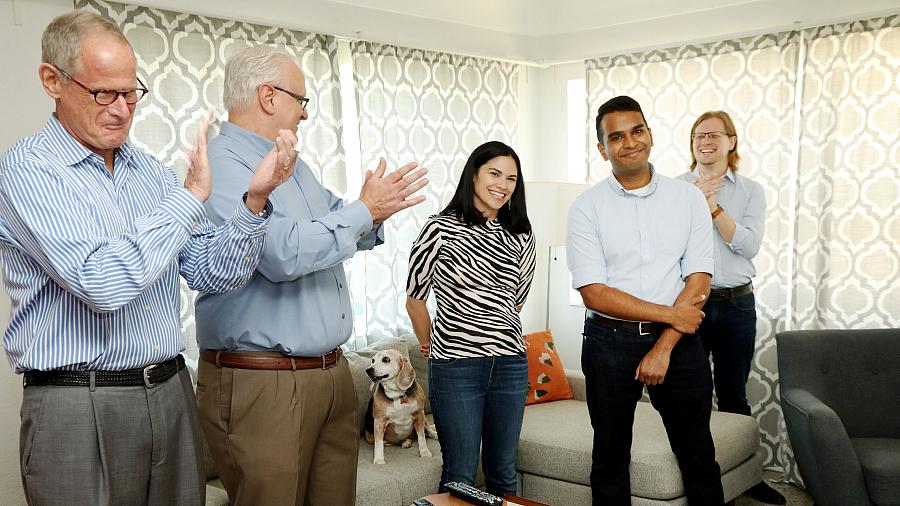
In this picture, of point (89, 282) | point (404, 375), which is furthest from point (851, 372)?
point (89, 282)

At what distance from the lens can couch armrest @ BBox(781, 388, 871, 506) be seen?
3176 millimetres

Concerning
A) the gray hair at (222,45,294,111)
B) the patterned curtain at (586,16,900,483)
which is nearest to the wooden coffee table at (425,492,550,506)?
the gray hair at (222,45,294,111)

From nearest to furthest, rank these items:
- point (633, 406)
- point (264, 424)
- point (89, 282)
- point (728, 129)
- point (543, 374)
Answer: point (89, 282) → point (264, 424) → point (633, 406) → point (728, 129) → point (543, 374)

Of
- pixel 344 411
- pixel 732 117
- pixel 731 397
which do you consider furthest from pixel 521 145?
pixel 344 411

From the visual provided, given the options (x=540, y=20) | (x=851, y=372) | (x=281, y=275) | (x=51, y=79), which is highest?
(x=540, y=20)

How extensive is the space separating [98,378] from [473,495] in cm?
116

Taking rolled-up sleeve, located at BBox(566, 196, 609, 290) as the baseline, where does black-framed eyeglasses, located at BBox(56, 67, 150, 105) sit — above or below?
above

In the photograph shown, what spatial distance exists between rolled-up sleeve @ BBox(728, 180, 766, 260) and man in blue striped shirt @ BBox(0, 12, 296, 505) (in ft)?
8.51

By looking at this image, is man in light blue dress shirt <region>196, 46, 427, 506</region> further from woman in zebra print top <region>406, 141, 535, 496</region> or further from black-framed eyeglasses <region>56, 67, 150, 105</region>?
woman in zebra print top <region>406, 141, 535, 496</region>

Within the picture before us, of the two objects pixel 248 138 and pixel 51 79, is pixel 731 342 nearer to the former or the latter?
pixel 248 138

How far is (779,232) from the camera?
427 cm

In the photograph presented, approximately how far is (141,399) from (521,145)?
12.5ft

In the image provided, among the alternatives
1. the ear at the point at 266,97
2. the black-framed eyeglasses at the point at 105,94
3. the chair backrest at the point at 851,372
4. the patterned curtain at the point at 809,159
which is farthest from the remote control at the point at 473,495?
the patterned curtain at the point at 809,159

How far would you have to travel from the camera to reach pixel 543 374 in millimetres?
4238
